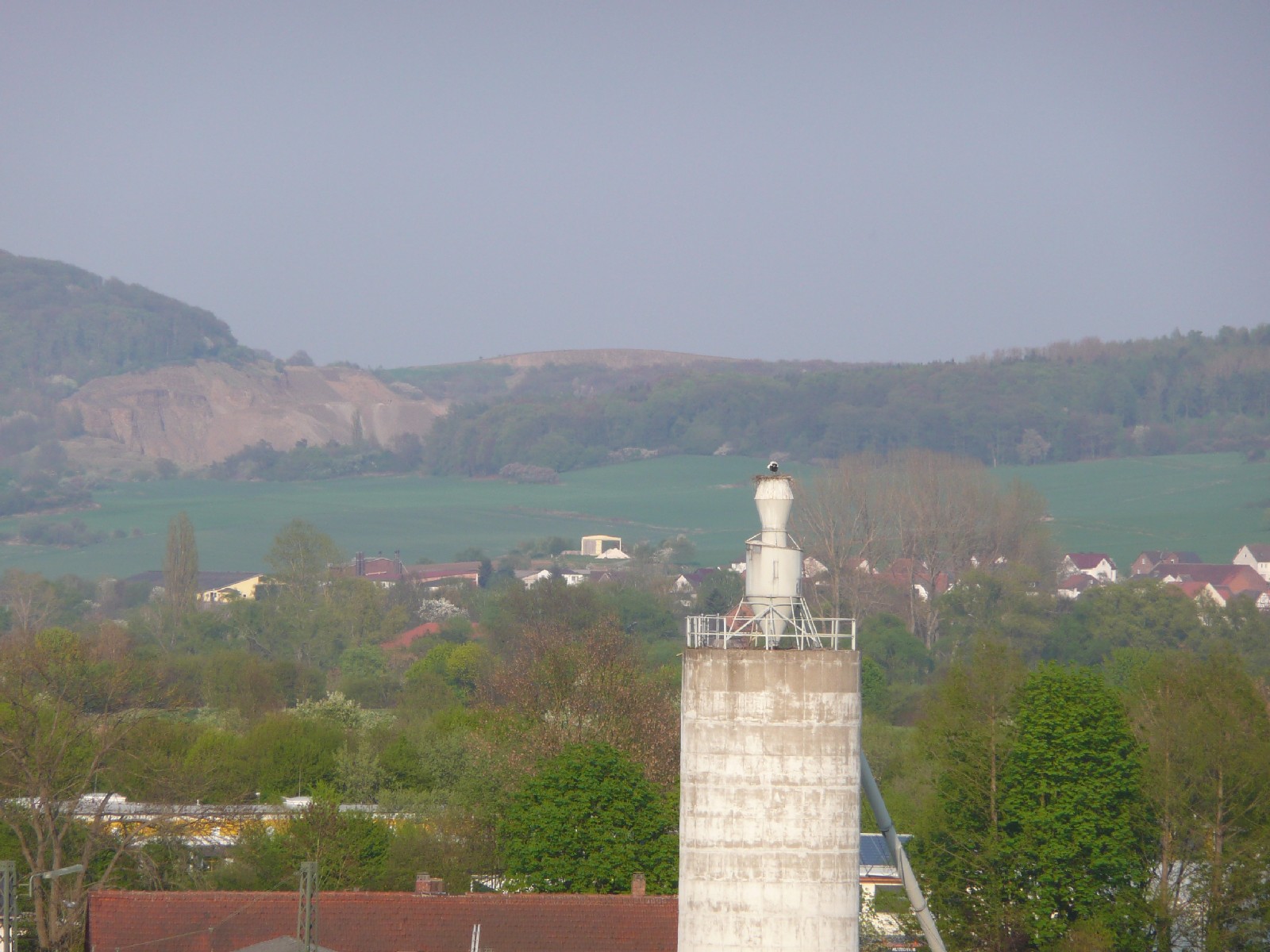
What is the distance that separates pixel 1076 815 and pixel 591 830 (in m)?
9.95

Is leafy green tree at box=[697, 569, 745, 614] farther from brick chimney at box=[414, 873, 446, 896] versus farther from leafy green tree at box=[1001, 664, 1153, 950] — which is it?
brick chimney at box=[414, 873, 446, 896]

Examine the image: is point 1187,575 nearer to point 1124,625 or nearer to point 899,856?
point 1124,625

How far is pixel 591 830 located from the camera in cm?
4231

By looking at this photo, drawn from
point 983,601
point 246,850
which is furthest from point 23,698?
point 983,601

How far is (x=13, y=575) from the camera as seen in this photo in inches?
7141

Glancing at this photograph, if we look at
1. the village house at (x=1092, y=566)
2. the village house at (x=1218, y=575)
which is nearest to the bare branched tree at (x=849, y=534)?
the village house at (x=1092, y=566)

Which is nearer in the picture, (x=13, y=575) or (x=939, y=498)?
(x=939, y=498)

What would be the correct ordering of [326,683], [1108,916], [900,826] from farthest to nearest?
[326,683]
[900,826]
[1108,916]

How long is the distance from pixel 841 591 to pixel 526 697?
85.2 metres

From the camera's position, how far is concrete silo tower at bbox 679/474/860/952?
27016 millimetres

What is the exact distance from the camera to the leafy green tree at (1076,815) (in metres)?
39.2

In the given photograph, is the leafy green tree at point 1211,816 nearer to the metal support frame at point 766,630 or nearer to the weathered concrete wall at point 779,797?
the weathered concrete wall at point 779,797

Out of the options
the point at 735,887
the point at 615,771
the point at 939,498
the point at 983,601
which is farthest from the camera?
the point at 939,498

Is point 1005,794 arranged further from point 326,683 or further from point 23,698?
point 326,683
